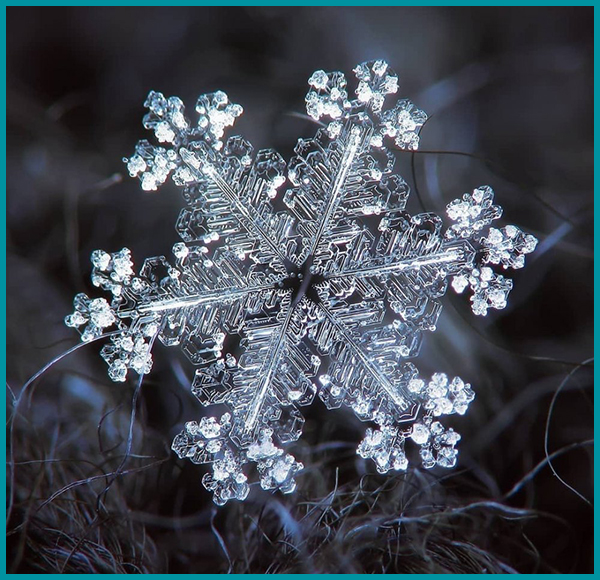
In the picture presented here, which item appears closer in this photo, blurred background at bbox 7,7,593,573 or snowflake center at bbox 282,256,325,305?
snowflake center at bbox 282,256,325,305

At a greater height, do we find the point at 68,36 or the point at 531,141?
the point at 68,36

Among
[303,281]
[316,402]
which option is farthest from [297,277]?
[316,402]

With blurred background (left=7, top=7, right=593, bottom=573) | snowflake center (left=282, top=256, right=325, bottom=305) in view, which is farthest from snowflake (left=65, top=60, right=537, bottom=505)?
blurred background (left=7, top=7, right=593, bottom=573)

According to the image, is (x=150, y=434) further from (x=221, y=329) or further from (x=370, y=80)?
(x=370, y=80)

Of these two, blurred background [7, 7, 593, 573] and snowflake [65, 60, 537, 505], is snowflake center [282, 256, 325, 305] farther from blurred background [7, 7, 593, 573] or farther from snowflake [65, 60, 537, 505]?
blurred background [7, 7, 593, 573]

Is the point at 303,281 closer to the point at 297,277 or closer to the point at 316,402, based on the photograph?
the point at 297,277

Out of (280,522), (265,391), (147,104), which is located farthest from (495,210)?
(280,522)
